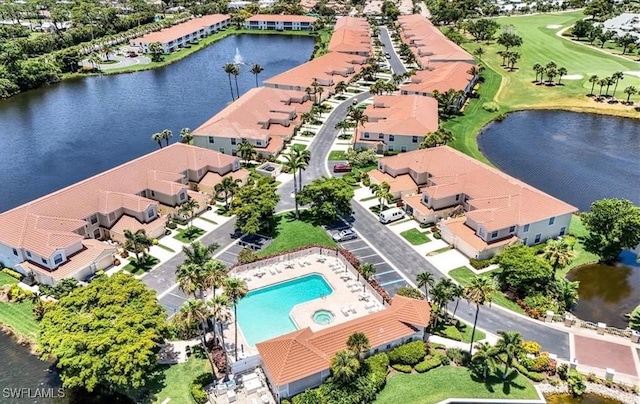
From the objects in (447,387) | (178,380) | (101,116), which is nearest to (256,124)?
(101,116)

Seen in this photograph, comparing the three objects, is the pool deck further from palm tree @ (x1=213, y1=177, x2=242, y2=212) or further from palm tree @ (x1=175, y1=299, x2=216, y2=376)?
palm tree @ (x1=213, y1=177, x2=242, y2=212)

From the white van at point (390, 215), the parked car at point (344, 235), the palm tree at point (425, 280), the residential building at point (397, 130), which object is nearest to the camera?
the palm tree at point (425, 280)

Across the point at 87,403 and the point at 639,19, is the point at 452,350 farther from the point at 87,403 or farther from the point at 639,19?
the point at 639,19

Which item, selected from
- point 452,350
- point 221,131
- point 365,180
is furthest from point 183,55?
point 452,350

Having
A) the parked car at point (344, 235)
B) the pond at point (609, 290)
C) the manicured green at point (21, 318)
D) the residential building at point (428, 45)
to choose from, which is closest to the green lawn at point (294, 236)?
the parked car at point (344, 235)

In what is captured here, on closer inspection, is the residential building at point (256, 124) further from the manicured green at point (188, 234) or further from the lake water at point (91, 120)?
the manicured green at point (188, 234)

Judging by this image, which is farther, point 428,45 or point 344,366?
point 428,45

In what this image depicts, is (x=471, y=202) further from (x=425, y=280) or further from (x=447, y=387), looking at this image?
(x=447, y=387)

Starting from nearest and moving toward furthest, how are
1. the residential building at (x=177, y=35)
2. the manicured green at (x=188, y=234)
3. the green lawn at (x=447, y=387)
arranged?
the green lawn at (x=447, y=387) → the manicured green at (x=188, y=234) → the residential building at (x=177, y=35)
